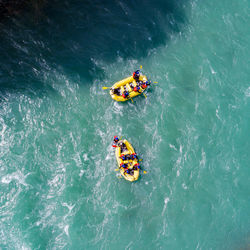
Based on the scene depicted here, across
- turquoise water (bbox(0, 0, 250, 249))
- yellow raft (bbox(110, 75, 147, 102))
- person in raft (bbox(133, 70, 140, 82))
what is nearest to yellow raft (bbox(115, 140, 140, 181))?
turquoise water (bbox(0, 0, 250, 249))

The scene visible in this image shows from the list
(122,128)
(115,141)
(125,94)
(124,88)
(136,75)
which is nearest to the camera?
(115,141)

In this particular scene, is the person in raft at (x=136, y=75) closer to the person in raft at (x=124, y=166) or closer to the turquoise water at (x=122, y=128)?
the turquoise water at (x=122, y=128)

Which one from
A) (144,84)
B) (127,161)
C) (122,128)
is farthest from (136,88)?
(127,161)

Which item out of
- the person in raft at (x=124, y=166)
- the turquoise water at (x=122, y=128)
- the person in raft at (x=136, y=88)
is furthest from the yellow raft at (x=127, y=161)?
the person in raft at (x=136, y=88)

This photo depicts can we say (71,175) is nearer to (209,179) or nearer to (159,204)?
(159,204)

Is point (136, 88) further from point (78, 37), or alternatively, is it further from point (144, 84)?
point (78, 37)

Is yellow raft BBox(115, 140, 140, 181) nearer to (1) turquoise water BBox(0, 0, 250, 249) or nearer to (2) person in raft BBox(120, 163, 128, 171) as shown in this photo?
(2) person in raft BBox(120, 163, 128, 171)
